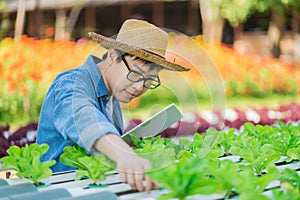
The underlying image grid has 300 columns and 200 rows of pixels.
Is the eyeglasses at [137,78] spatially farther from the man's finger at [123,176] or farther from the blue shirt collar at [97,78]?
the man's finger at [123,176]

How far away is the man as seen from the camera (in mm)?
1782

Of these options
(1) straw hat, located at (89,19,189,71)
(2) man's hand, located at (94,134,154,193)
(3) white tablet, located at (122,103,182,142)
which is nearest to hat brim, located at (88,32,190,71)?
(1) straw hat, located at (89,19,189,71)

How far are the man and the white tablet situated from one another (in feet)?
0.44

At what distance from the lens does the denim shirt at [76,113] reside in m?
1.83

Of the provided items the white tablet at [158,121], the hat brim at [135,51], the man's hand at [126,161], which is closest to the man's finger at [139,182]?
the man's hand at [126,161]

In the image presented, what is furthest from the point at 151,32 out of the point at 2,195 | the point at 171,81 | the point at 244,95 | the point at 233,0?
the point at 233,0

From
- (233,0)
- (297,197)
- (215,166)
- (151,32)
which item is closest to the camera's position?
(297,197)

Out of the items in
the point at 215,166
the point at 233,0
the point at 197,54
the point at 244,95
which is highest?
the point at 233,0

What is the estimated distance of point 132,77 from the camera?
2.11 meters

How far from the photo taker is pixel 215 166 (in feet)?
5.15

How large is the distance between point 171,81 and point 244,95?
22.8 ft

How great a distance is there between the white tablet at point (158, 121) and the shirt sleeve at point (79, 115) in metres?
0.31

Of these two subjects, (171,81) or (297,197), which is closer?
(297,197)

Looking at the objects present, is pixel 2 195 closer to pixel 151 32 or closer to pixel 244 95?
pixel 151 32
